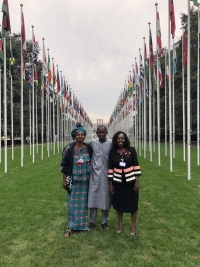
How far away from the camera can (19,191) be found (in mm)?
7895

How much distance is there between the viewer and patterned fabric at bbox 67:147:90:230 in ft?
14.2

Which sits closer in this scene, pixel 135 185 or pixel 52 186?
pixel 135 185

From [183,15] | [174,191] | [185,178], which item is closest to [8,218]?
[174,191]

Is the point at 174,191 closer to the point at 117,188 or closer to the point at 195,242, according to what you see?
the point at 195,242

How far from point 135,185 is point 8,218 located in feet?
9.90

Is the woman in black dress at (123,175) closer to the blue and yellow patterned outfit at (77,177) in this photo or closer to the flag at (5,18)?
the blue and yellow patterned outfit at (77,177)

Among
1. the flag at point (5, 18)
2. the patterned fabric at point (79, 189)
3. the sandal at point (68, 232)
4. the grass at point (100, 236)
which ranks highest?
the flag at point (5, 18)

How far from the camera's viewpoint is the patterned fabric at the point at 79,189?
14.2 ft

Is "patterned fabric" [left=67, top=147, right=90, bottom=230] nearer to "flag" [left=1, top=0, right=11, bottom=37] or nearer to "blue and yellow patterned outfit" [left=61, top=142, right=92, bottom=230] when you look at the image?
"blue and yellow patterned outfit" [left=61, top=142, right=92, bottom=230]

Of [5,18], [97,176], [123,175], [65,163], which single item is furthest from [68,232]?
[5,18]

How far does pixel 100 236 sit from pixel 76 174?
1164 mm

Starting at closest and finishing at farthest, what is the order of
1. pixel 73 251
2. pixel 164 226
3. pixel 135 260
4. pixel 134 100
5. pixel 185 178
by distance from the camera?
pixel 135 260 → pixel 73 251 → pixel 164 226 → pixel 185 178 → pixel 134 100

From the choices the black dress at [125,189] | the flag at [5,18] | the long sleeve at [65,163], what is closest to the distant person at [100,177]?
the black dress at [125,189]

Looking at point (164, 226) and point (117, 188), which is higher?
point (117, 188)
